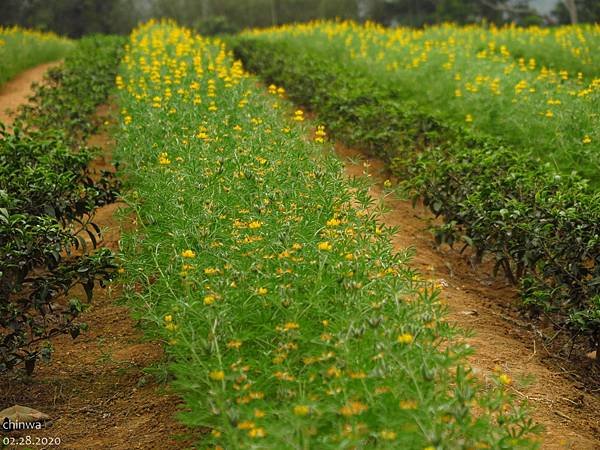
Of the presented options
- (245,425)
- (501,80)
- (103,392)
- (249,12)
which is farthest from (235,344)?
(249,12)

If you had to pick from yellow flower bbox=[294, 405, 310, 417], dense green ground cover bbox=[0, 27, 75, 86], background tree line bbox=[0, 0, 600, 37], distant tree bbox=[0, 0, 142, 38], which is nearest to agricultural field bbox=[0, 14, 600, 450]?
yellow flower bbox=[294, 405, 310, 417]

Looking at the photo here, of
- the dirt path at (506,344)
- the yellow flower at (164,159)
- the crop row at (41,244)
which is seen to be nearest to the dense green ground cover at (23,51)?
the crop row at (41,244)

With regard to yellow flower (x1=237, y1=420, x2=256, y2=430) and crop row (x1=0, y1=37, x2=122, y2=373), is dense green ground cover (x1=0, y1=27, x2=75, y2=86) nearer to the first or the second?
crop row (x1=0, y1=37, x2=122, y2=373)

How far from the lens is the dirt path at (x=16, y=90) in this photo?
13011 millimetres

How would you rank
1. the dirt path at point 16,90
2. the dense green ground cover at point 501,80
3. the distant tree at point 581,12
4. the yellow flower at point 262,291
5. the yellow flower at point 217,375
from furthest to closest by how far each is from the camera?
the distant tree at point 581,12
the dirt path at point 16,90
the dense green ground cover at point 501,80
the yellow flower at point 262,291
the yellow flower at point 217,375

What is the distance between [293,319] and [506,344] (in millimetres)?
2028

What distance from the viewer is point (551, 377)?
4453 mm

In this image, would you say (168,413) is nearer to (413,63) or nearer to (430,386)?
(430,386)

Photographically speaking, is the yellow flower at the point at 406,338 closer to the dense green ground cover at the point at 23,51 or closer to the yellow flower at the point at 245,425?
the yellow flower at the point at 245,425

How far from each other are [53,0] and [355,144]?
2718 centimetres

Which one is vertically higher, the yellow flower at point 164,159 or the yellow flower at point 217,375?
the yellow flower at point 164,159

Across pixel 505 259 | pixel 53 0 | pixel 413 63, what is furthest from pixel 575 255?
pixel 53 0

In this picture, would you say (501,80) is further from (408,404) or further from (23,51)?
(23,51)

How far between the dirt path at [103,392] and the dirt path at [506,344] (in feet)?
4.73
